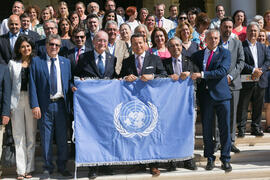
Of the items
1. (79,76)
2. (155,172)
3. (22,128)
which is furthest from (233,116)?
(22,128)

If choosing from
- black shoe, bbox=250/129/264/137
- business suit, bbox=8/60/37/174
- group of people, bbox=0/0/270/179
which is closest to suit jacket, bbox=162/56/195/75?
group of people, bbox=0/0/270/179

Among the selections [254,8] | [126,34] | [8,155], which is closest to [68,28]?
[126,34]

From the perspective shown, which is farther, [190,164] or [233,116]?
[233,116]

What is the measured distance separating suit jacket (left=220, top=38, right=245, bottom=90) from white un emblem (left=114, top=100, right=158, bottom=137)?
5.19 feet

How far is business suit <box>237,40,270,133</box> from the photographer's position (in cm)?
684

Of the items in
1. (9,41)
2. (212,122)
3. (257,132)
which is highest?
(9,41)

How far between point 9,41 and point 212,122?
3.70m

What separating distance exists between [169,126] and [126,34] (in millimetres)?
1910

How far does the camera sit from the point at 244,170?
586 centimetres

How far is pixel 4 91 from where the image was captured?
553 cm

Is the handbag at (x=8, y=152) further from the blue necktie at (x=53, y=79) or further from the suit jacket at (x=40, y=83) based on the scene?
the blue necktie at (x=53, y=79)

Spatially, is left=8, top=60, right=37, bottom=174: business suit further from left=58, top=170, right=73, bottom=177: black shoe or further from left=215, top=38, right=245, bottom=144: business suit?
left=215, top=38, right=245, bottom=144: business suit

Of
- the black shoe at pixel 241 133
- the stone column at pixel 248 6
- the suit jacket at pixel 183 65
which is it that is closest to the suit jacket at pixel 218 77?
the suit jacket at pixel 183 65

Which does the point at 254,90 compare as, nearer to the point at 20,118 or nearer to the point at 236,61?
the point at 236,61
